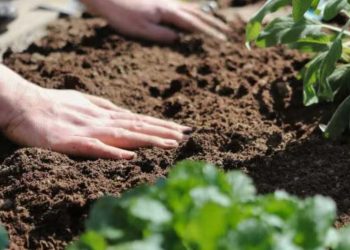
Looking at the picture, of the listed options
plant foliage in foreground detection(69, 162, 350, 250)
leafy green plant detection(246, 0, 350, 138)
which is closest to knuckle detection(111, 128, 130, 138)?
leafy green plant detection(246, 0, 350, 138)

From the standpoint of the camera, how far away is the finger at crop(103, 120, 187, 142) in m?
3.07

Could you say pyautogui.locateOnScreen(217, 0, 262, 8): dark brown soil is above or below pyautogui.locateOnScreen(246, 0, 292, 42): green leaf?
below

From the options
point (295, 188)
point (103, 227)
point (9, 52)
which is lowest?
point (9, 52)

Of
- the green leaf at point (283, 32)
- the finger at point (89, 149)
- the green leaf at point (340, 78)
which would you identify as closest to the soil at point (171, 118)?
the finger at point (89, 149)

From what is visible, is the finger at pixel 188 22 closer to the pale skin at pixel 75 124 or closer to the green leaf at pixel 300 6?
the pale skin at pixel 75 124

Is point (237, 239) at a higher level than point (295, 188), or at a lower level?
higher

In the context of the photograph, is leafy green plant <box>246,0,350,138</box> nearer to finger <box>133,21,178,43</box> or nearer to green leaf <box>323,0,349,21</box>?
green leaf <box>323,0,349,21</box>

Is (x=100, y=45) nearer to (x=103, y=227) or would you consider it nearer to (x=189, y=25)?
(x=189, y=25)

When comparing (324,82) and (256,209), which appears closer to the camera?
(256,209)

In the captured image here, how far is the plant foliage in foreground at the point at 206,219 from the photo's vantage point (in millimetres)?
1691

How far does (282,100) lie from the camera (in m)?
3.46

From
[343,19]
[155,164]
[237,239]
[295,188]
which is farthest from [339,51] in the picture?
[343,19]

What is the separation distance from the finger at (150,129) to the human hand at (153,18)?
121 cm

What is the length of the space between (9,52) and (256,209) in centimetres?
243
